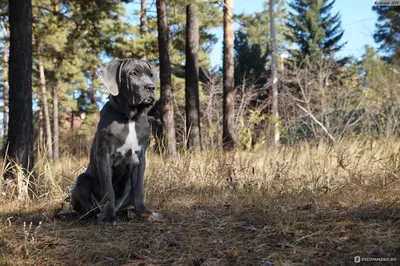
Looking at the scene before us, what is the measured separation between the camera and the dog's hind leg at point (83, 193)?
11.0 ft

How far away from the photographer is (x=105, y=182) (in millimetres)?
3217

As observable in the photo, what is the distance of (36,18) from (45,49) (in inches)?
48.3

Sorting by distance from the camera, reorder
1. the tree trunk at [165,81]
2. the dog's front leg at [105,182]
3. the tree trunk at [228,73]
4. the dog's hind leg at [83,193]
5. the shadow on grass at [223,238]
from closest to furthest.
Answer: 1. the shadow on grass at [223,238]
2. the dog's front leg at [105,182]
3. the dog's hind leg at [83,193]
4. the tree trunk at [165,81]
5. the tree trunk at [228,73]

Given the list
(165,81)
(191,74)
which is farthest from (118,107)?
(191,74)

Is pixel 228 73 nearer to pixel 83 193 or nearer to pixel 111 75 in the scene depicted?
pixel 111 75

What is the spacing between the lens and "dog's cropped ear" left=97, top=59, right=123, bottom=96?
10.3 ft

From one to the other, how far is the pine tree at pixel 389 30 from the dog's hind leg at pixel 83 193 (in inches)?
845

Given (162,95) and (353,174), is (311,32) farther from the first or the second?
(353,174)

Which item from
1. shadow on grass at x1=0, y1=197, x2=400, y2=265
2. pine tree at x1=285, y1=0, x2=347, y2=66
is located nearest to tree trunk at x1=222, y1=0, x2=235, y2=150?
shadow on grass at x1=0, y1=197, x2=400, y2=265

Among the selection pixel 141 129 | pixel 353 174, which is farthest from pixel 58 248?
pixel 353 174

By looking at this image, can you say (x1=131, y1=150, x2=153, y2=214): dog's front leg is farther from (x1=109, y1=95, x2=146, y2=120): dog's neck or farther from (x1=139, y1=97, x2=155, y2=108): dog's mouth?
(x1=139, y1=97, x2=155, y2=108): dog's mouth

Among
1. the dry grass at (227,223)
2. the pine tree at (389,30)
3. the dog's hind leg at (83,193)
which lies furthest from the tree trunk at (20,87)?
the pine tree at (389,30)

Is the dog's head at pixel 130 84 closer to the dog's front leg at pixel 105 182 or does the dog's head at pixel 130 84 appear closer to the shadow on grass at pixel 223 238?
the dog's front leg at pixel 105 182

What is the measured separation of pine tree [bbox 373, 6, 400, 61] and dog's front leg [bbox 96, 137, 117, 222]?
21453mm
